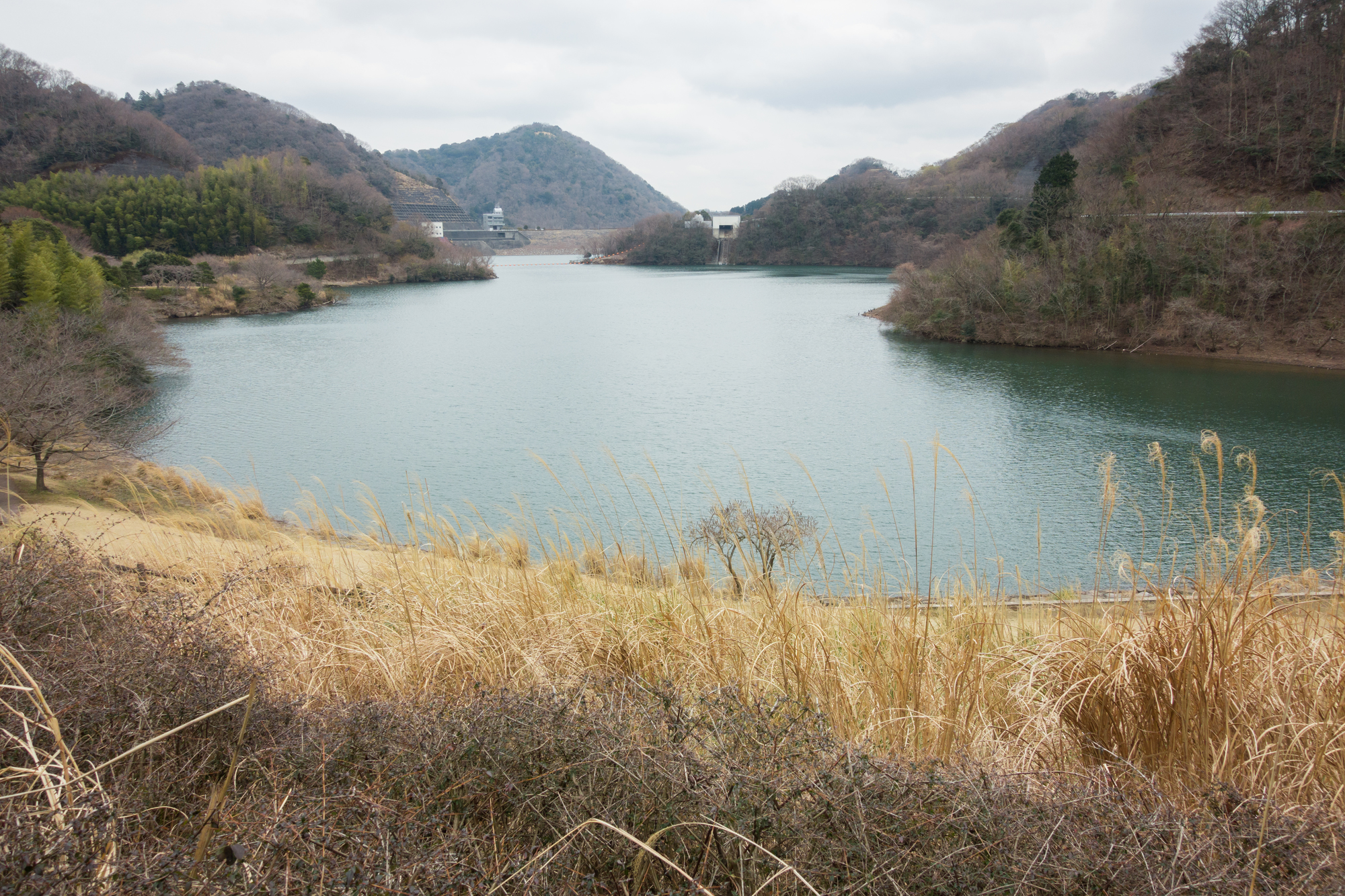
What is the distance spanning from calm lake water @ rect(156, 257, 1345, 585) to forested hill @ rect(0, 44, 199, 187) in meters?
50.9

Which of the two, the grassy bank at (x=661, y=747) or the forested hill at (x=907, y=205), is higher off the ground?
the forested hill at (x=907, y=205)

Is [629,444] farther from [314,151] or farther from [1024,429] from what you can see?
[314,151]

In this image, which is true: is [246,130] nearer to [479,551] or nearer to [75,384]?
[75,384]

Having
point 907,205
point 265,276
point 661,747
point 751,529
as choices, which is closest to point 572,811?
point 661,747

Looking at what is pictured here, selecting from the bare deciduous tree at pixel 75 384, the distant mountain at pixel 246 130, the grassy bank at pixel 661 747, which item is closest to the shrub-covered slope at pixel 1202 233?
the bare deciduous tree at pixel 75 384

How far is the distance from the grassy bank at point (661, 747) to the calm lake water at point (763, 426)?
134 cm

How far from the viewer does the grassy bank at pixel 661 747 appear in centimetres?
125

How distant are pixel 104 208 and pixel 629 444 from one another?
205 ft

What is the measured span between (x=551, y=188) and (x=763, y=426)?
175 metres

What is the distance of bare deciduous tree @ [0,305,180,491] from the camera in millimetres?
10664

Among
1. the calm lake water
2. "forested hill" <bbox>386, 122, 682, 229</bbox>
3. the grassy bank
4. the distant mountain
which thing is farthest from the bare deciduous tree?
"forested hill" <bbox>386, 122, 682, 229</bbox>

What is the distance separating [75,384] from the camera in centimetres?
1202

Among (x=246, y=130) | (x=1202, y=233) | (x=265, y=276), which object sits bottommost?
(x=265, y=276)

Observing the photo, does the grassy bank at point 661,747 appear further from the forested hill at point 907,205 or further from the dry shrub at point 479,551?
the forested hill at point 907,205
